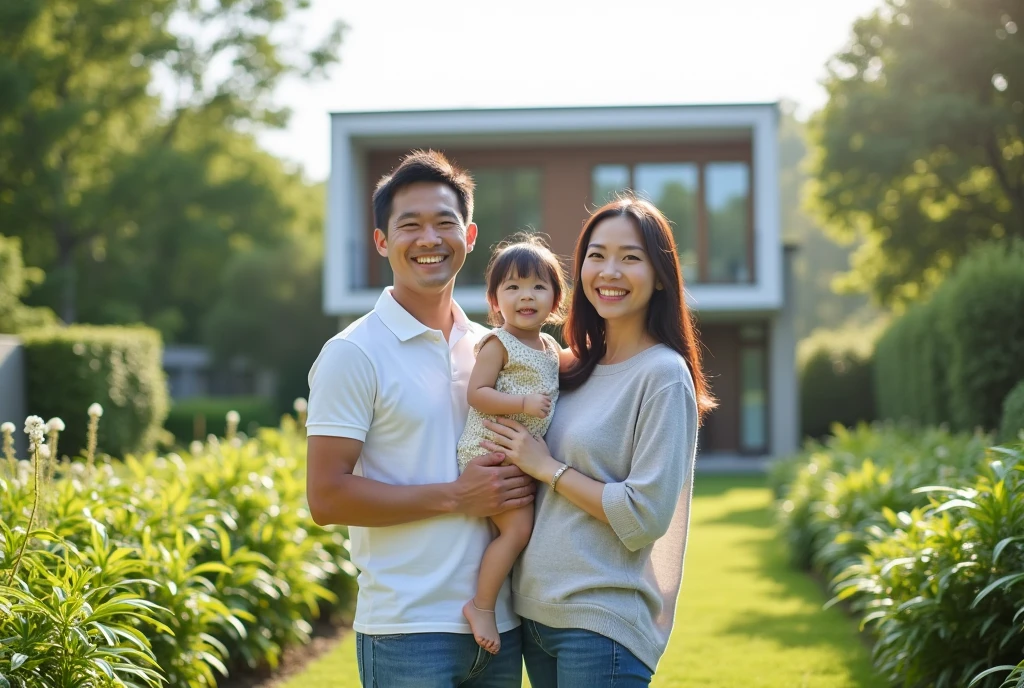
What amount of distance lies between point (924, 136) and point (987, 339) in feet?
37.3

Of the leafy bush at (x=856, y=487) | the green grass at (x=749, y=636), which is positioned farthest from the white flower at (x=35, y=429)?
the leafy bush at (x=856, y=487)

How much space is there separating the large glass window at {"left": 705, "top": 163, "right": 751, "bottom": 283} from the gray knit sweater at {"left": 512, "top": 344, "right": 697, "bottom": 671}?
59.3 feet

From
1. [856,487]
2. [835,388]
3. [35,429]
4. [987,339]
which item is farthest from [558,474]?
[835,388]

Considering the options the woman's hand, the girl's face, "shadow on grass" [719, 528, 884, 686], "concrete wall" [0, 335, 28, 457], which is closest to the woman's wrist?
the woman's hand

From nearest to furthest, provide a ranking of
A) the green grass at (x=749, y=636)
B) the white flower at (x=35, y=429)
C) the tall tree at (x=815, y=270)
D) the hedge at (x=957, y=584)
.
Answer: the white flower at (x=35, y=429), the hedge at (x=957, y=584), the green grass at (x=749, y=636), the tall tree at (x=815, y=270)

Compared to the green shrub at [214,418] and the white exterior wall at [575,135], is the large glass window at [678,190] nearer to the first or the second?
the white exterior wall at [575,135]

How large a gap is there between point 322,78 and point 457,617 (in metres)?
33.4

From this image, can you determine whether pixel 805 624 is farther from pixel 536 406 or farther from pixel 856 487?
pixel 536 406

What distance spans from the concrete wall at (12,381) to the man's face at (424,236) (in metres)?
9.42

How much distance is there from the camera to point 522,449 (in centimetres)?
286

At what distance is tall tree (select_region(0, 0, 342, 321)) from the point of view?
25.2 m

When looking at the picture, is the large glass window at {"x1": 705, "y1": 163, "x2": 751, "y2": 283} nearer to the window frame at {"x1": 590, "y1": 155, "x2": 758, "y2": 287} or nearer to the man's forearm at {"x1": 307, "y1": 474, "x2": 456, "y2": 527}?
the window frame at {"x1": 590, "y1": 155, "x2": 758, "y2": 287}

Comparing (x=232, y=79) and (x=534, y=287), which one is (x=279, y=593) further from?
(x=232, y=79)

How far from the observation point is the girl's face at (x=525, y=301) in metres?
3.25
